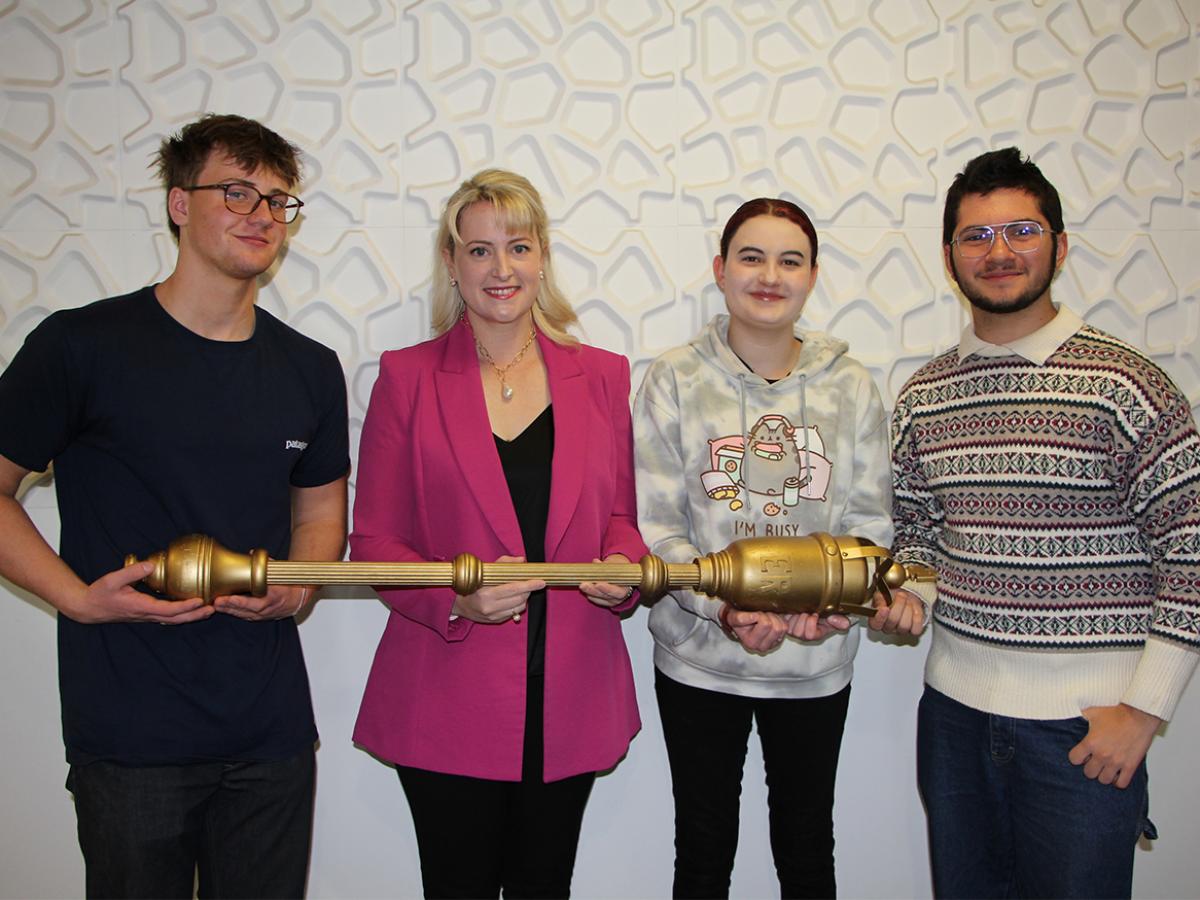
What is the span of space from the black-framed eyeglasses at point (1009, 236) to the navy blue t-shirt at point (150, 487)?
158 cm

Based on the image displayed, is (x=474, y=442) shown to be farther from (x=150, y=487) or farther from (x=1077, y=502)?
(x=1077, y=502)

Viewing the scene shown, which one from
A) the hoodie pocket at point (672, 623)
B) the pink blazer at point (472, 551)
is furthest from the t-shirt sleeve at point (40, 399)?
the hoodie pocket at point (672, 623)

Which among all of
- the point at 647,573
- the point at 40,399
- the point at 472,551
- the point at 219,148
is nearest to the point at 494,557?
the point at 472,551

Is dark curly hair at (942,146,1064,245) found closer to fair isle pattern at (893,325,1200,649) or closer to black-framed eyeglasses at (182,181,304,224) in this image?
fair isle pattern at (893,325,1200,649)

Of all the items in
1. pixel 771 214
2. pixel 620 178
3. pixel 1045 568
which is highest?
pixel 620 178

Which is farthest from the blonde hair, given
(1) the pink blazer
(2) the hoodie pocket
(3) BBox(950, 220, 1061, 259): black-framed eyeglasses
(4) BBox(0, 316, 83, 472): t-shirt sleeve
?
(3) BBox(950, 220, 1061, 259): black-framed eyeglasses

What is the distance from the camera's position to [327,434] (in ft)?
7.13

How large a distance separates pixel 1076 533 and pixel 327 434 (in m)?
1.70

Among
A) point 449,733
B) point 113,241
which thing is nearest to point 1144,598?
point 449,733

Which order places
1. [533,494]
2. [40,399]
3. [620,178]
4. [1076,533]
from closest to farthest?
[40,399] → [1076,533] → [533,494] → [620,178]

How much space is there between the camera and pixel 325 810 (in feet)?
8.77

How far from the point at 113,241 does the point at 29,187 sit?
27 centimetres

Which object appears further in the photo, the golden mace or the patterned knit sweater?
the patterned knit sweater

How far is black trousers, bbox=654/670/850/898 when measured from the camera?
2186 millimetres
